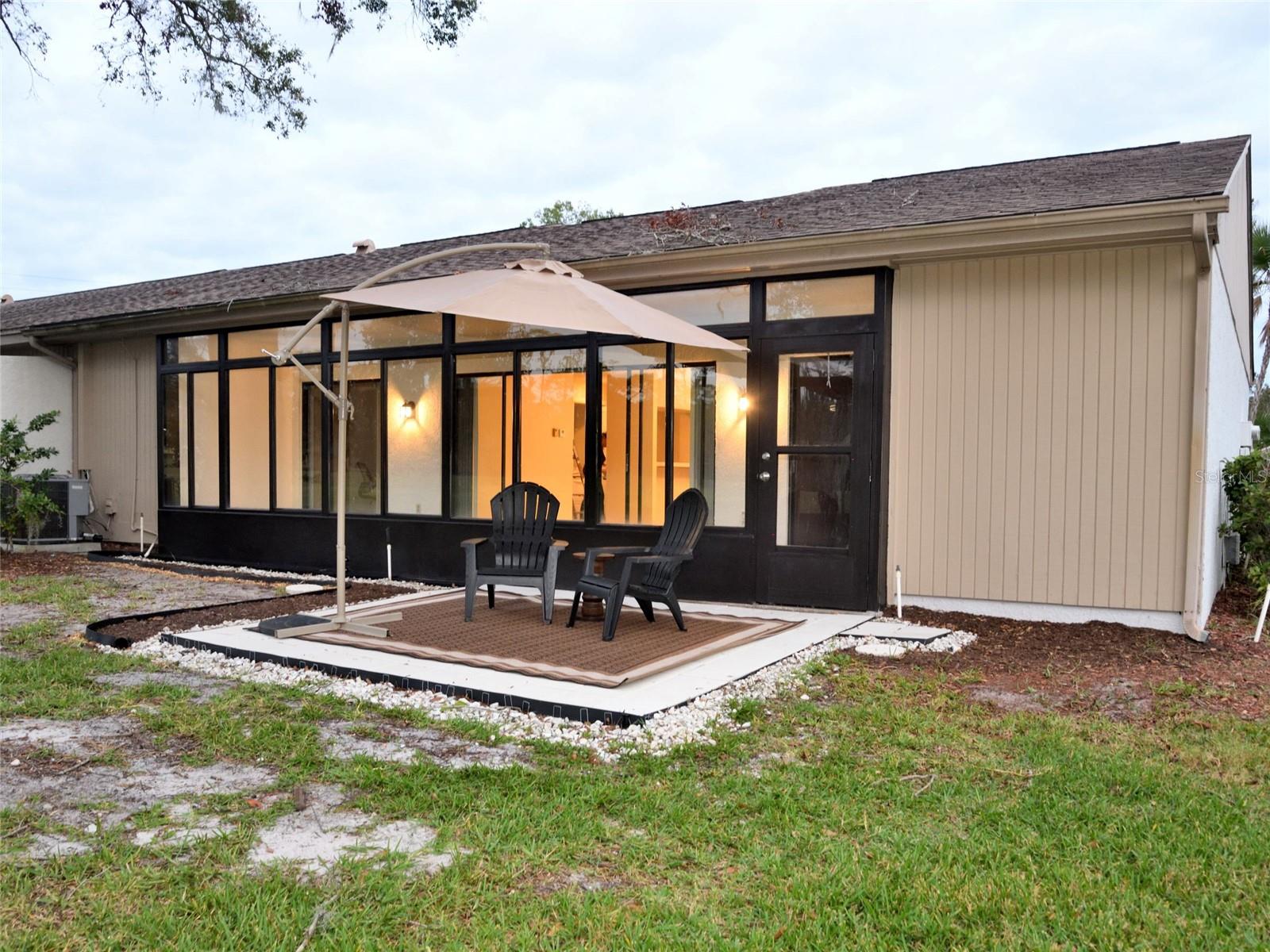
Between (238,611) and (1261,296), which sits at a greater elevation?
(1261,296)

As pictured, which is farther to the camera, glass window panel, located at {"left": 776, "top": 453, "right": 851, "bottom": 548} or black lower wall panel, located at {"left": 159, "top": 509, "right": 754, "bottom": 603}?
black lower wall panel, located at {"left": 159, "top": 509, "right": 754, "bottom": 603}

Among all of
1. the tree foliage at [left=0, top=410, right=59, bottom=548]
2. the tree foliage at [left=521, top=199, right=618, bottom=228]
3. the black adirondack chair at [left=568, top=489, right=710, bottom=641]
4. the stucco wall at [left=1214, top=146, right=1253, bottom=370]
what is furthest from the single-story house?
the tree foliage at [left=521, top=199, right=618, bottom=228]

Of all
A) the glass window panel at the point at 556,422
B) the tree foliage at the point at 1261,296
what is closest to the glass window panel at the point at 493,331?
the glass window panel at the point at 556,422

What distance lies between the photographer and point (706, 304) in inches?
263

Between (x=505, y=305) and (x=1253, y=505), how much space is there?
5.74m

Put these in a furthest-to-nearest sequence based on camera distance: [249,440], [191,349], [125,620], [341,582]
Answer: [191,349] → [249,440] → [125,620] → [341,582]

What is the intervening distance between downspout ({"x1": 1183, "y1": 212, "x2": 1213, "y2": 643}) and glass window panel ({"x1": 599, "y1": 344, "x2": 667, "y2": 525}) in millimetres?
3407

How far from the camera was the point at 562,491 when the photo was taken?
24.1ft

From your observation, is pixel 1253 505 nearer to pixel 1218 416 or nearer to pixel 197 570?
pixel 1218 416

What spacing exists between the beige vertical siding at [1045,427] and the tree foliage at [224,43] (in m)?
4.73

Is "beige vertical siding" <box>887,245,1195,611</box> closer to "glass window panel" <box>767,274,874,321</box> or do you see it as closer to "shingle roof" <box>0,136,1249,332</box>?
"glass window panel" <box>767,274,874,321</box>

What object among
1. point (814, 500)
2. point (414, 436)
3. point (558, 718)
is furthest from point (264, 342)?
point (558, 718)

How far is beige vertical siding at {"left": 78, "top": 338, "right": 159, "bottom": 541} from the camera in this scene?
33.6 ft

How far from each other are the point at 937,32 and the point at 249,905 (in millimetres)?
13884
